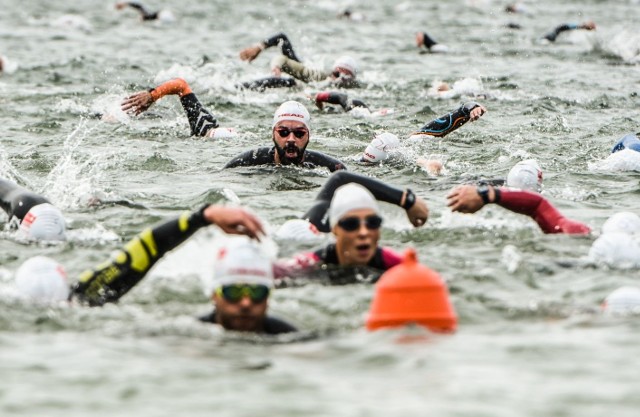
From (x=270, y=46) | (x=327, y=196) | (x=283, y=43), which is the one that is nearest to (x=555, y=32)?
(x=283, y=43)

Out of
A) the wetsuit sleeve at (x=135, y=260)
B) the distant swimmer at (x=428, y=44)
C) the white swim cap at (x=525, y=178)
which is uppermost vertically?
the distant swimmer at (x=428, y=44)

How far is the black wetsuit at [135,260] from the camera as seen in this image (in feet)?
28.0

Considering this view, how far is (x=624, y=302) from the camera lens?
28.3ft

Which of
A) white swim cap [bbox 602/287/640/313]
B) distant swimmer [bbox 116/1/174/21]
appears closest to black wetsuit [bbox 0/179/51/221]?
white swim cap [bbox 602/287/640/313]

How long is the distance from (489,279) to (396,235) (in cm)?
181

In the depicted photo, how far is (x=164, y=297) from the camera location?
9453 millimetres

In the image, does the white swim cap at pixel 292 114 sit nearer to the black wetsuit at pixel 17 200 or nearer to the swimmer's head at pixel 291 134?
the swimmer's head at pixel 291 134

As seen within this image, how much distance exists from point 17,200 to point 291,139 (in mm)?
4107

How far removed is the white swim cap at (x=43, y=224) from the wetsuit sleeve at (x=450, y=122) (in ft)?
20.5

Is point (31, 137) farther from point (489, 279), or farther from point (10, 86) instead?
point (489, 279)

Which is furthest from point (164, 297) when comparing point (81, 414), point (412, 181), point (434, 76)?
point (434, 76)

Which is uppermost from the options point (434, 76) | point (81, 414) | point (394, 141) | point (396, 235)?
point (434, 76)

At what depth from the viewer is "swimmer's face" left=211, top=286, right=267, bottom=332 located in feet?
26.0

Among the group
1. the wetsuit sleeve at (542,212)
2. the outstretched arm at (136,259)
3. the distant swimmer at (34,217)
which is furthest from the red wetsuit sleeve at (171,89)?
the outstretched arm at (136,259)
